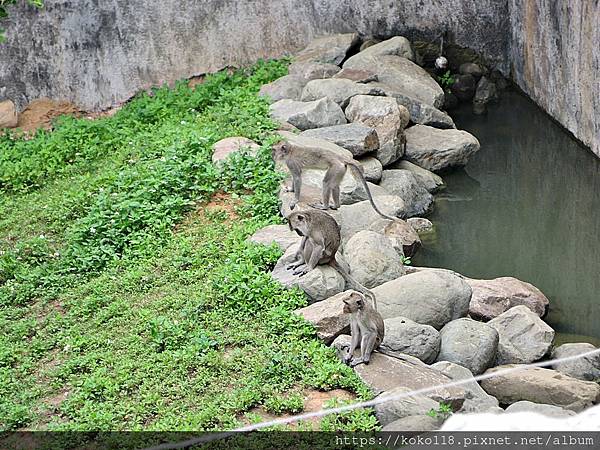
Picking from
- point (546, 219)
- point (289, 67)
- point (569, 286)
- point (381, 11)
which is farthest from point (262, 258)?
point (381, 11)

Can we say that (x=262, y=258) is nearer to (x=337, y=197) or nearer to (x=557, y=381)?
(x=337, y=197)

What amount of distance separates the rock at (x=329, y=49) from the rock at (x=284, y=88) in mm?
1065

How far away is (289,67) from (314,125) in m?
2.46

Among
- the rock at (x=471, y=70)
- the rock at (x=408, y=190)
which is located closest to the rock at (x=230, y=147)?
the rock at (x=408, y=190)

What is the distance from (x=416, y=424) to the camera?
5.68m

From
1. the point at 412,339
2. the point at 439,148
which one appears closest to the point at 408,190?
the point at 439,148

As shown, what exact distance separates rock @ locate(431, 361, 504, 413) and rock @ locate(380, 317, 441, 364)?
16 cm

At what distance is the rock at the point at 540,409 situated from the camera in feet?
20.2

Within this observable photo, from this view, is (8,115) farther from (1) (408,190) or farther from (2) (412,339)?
(2) (412,339)

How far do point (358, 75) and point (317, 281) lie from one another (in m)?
6.32

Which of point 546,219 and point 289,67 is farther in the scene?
point 289,67

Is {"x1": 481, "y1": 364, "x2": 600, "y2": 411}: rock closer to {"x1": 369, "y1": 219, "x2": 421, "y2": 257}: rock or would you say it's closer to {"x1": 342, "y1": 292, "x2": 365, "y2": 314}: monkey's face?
{"x1": 342, "y1": 292, "x2": 365, "y2": 314}: monkey's face

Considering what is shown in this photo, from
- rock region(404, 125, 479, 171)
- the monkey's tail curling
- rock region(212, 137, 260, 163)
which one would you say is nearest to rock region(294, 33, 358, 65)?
rock region(404, 125, 479, 171)

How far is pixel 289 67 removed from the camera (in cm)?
1398
